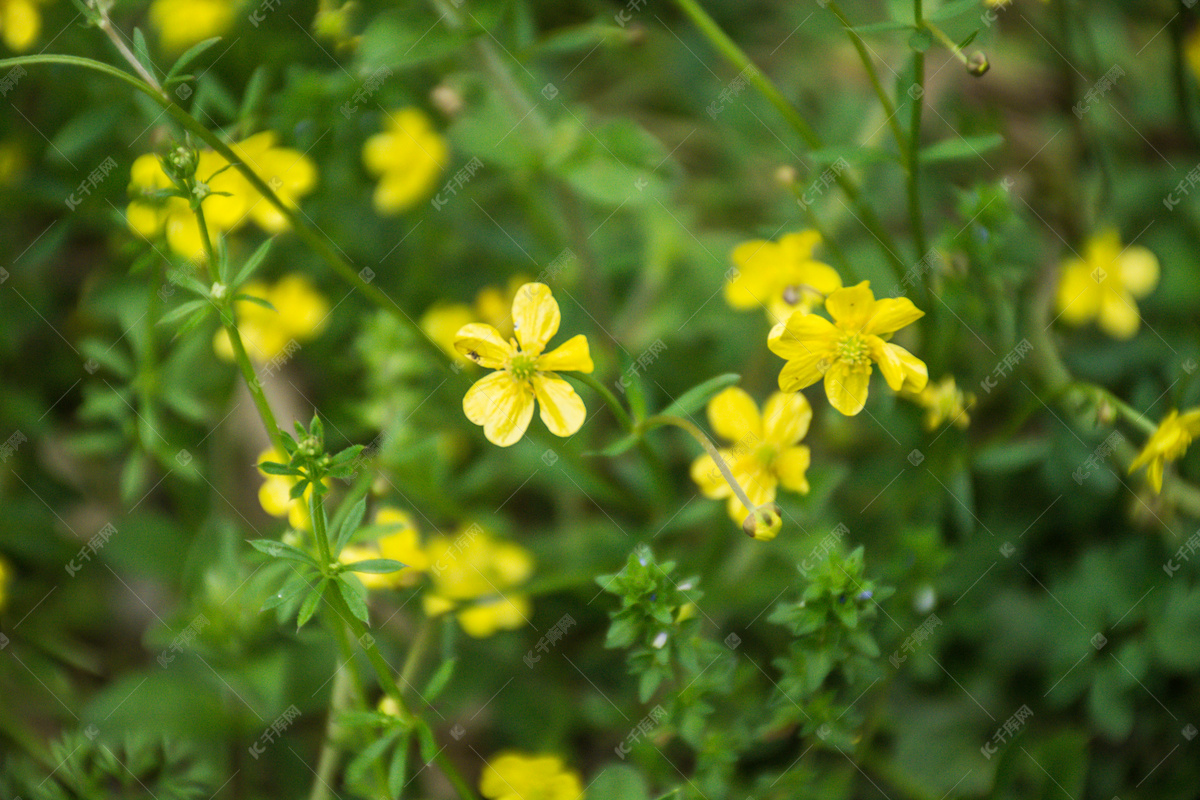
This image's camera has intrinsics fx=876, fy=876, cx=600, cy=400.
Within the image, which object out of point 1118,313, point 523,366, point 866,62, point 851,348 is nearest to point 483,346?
point 523,366

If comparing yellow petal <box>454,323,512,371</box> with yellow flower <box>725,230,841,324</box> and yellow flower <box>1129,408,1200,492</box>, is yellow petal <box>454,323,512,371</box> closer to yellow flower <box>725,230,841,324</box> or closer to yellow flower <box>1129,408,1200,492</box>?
yellow flower <box>725,230,841,324</box>

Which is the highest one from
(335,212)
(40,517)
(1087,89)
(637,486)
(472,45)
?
(472,45)

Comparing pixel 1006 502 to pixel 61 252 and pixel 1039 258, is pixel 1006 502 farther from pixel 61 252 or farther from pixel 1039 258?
pixel 61 252

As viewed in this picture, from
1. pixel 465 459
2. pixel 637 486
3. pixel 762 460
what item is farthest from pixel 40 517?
pixel 762 460

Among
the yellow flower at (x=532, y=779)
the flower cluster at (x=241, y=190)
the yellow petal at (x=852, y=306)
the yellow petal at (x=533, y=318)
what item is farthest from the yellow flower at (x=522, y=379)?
the flower cluster at (x=241, y=190)

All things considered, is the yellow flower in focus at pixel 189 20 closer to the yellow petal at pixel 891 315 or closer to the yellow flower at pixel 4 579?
the yellow flower at pixel 4 579

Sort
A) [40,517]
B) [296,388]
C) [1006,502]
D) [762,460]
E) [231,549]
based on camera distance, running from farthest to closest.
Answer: [296,388]
[40,517]
[1006,502]
[231,549]
[762,460]

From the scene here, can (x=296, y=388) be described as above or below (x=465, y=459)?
above
